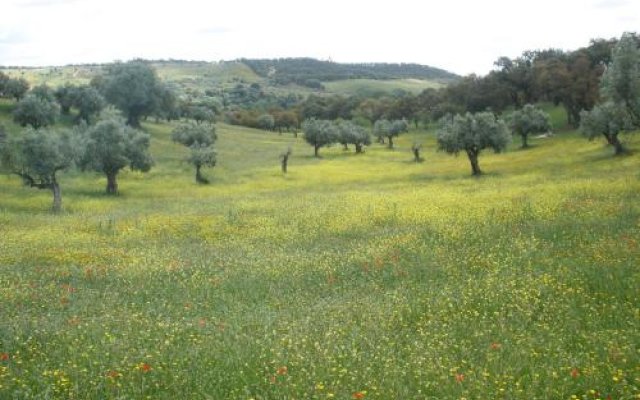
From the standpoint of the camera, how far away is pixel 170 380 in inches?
495

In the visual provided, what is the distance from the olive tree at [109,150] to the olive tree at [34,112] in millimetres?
24801

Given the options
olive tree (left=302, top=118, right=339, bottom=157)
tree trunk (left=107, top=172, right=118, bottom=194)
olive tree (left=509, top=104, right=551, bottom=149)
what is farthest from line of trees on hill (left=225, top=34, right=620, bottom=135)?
tree trunk (left=107, top=172, right=118, bottom=194)

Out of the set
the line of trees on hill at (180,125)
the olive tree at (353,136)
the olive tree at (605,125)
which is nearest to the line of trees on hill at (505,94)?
the line of trees on hill at (180,125)

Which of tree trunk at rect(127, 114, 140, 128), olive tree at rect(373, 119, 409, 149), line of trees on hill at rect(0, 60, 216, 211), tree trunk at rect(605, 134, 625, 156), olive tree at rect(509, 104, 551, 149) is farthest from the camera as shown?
olive tree at rect(373, 119, 409, 149)

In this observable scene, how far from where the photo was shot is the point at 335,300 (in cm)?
1858

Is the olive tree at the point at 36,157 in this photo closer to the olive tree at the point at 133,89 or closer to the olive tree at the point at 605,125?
the olive tree at the point at 605,125

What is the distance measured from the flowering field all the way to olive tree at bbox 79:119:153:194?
15.9 metres

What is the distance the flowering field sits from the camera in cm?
1217

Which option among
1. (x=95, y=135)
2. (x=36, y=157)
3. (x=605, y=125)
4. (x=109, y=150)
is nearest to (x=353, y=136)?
(x=605, y=125)

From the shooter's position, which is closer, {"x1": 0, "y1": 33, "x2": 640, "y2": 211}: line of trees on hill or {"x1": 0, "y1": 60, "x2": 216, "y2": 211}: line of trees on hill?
{"x1": 0, "y1": 33, "x2": 640, "y2": 211}: line of trees on hill

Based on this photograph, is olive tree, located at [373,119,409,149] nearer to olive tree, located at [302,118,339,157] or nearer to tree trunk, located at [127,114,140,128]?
olive tree, located at [302,118,339,157]

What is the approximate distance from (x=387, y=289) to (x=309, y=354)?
6.75m

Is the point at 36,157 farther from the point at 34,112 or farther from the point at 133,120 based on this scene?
the point at 133,120

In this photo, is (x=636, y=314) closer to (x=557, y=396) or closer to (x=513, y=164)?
(x=557, y=396)
